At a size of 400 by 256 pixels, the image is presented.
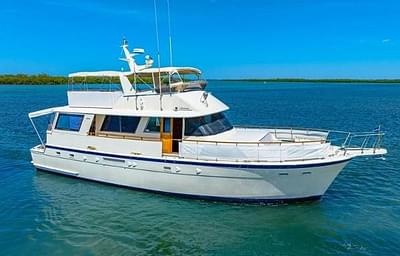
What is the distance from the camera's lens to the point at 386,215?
11.7 m

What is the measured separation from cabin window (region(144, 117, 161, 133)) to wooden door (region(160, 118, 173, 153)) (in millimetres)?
225

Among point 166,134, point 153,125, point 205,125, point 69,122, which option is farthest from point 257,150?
point 69,122

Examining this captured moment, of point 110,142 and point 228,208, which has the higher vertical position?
point 110,142

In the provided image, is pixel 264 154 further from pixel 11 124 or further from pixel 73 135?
pixel 11 124

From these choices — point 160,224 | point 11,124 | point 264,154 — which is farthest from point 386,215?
point 11,124

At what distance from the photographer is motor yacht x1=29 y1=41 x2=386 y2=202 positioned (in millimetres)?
12062

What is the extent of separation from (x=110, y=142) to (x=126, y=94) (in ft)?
6.80

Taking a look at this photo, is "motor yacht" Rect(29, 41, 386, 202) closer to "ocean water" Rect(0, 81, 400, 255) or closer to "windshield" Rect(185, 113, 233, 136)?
"windshield" Rect(185, 113, 233, 136)

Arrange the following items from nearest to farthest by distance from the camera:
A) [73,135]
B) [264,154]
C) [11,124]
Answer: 1. [264,154]
2. [73,135]
3. [11,124]

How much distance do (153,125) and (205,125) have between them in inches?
77.5

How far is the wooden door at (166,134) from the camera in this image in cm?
1359

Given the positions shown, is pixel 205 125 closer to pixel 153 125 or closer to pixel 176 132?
pixel 176 132

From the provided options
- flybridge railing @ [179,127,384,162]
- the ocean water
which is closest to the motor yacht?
flybridge railing @ [179,127,384,162]

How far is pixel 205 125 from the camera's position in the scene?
1380 cm
